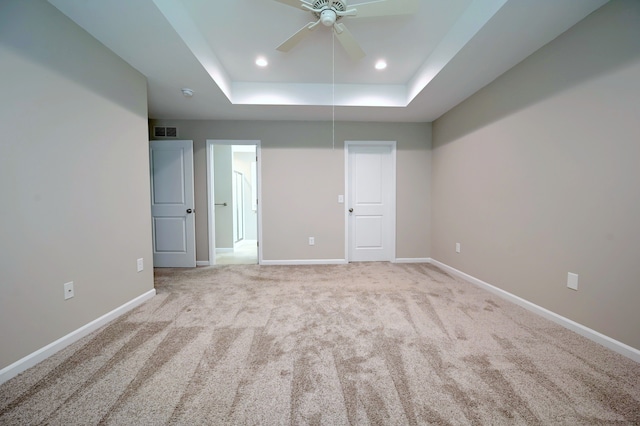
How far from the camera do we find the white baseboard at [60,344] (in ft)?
4.21

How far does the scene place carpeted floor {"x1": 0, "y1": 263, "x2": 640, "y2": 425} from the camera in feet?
3.50

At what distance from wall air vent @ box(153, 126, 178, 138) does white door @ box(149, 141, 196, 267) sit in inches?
6.9

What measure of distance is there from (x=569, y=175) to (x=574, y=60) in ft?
2.81

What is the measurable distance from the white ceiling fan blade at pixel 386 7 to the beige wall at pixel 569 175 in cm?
126

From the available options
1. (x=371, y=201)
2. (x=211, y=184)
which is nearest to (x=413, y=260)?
(x=371, y=201)

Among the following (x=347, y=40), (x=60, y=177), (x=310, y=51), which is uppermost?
(x=310, y=51)

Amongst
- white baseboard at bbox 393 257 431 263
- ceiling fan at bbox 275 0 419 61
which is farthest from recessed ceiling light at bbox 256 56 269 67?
white baseboard at bbox 393 257 431 263

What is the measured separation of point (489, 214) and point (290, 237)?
2682 millimetres

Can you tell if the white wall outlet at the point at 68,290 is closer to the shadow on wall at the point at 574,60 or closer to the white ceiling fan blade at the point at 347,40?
the white ceiling fan blade at the point at 347,40

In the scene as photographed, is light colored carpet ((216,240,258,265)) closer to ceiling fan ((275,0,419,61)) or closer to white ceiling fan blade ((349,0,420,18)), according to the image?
ceiling fan ((275,0,419,61))

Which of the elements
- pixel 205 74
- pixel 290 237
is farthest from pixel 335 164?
pixel 205 74

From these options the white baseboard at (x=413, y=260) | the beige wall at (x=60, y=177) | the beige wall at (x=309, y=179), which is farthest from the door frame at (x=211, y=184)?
the white baseboard at (x=413, y=260)

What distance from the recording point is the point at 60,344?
1533 millimetres

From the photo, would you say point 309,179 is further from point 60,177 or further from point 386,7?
point 60,177
